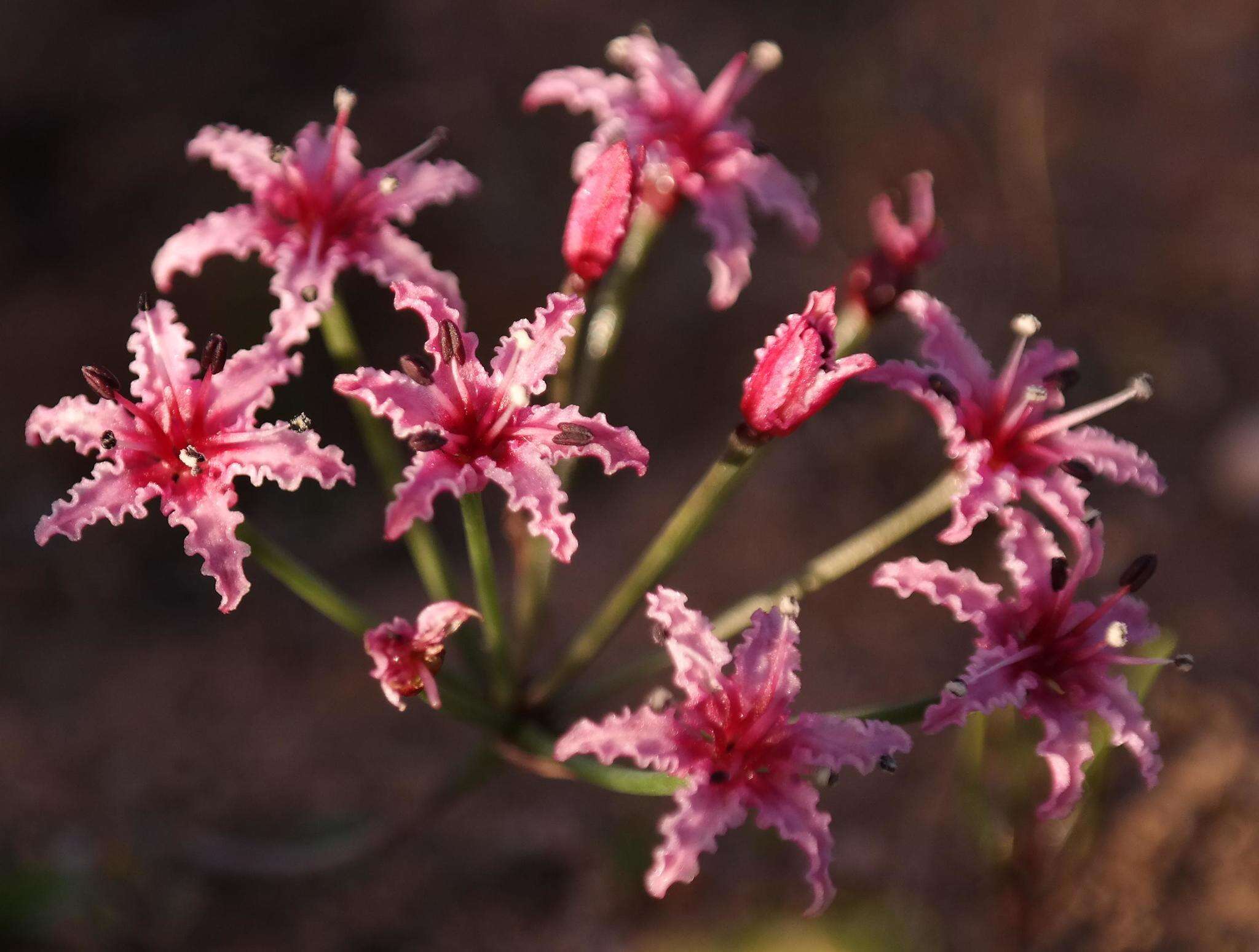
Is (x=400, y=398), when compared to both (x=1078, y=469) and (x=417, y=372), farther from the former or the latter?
(x=1078, y=469)

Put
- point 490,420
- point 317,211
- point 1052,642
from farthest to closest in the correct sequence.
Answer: point 317,211 → point 1052,642 → point 490,420

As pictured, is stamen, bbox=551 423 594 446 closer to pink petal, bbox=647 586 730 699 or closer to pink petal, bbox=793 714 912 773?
pink petal, bbox=647 586 730 699

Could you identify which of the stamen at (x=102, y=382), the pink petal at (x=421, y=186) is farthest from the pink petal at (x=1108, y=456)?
the stamen at (x=102, y=382)

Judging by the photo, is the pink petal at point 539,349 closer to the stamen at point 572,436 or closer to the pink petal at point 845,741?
the stamen at point 572,436

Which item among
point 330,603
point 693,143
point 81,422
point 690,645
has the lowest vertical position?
point 690,645

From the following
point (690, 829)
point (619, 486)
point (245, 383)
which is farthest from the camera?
point (619, 486)

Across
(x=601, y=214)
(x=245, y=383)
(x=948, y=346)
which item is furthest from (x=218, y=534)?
(x=948, y=346)
